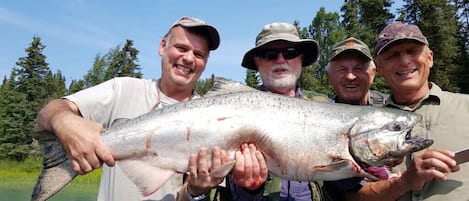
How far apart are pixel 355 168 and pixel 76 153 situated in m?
2.46

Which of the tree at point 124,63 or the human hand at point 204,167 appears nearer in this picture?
the human hand at point 204,167

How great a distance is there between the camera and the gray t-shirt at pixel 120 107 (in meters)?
4.86

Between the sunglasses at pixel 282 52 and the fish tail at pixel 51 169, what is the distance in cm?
268

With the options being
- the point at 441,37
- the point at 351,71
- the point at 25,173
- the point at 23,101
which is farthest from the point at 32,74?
the point at 351,71

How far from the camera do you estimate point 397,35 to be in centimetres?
523

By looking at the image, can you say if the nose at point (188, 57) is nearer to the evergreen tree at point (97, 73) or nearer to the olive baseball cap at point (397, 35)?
the olive baseball cap at point (397, 35)

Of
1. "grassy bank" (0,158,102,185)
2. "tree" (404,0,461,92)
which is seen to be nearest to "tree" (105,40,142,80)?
"grassy bank" (0,158,102,185)

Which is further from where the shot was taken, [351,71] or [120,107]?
[351,71]

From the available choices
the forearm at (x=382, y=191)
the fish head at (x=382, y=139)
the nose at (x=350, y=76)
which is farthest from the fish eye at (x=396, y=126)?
the nose at (x=350, y=76)

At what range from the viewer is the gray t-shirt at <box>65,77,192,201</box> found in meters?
4.86

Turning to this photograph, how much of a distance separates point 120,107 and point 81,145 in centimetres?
85

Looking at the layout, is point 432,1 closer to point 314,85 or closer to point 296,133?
point 314,85

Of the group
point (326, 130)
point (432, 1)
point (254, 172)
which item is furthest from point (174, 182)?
point (432, 1)

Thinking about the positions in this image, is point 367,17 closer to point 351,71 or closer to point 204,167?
point 351,71
